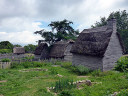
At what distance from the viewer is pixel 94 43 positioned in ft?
55.0

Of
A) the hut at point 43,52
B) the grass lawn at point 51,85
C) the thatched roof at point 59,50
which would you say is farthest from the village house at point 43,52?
the grass lawn at point 51,85

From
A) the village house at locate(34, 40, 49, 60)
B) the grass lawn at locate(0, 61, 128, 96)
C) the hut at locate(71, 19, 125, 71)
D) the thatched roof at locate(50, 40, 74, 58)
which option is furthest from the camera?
the village house at locate(34, 40, 49, 60)

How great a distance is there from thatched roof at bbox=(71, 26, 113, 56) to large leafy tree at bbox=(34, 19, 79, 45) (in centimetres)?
1574

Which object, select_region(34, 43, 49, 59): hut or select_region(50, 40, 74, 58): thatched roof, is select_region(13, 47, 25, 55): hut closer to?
select_region(34, 43, 49, 59): hut

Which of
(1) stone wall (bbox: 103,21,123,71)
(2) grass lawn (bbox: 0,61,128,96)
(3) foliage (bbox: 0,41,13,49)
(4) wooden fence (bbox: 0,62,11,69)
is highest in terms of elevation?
(3) foliage (bbox: 0,41,13,49)

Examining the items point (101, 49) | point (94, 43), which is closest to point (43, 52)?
point (94, 43)

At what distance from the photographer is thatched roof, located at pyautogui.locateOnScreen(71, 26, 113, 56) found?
1553 cm

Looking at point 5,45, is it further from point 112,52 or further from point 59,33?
point 112,52

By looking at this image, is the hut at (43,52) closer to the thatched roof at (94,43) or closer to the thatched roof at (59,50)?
the thatched roof at (59,50)

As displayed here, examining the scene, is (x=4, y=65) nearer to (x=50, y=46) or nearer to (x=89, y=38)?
(x=89, y=38)

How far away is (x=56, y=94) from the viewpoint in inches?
270

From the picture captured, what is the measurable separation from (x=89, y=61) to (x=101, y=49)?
2.71 metres

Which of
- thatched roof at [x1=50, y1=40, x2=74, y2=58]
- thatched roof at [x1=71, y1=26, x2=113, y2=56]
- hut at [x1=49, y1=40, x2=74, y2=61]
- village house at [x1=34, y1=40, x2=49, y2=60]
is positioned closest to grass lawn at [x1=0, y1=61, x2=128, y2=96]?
thatched roof at [x1=71, y1=26, x2=113, y2=56]

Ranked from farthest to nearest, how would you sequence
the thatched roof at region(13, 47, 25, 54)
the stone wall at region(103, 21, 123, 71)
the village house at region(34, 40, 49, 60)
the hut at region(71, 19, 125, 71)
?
the thatched roof at region(13, 47, 25, 54) < the village house at region(34, 40, 49, 60) < the stone wall at region(103, 21, 123, 71) < the hut at region(71, 19, 125, 71)
